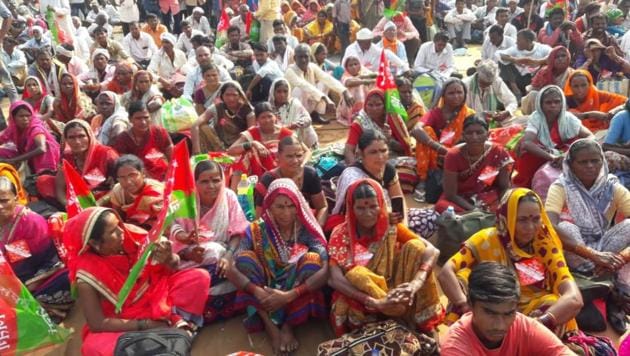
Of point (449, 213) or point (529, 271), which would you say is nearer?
point (529, 271)

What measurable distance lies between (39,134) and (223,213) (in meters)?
2.63

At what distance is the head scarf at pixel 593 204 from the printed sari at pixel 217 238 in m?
2.24

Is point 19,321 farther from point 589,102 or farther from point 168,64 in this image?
point 168,64

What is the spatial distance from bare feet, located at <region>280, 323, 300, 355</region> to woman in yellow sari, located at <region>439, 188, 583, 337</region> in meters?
0.99

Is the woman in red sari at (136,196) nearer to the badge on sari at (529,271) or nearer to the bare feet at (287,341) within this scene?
the bare feet at (287,341)

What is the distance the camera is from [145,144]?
5434 mm

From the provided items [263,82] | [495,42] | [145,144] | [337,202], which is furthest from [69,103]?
[495,42]

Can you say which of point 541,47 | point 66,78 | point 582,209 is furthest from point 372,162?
point 541,47

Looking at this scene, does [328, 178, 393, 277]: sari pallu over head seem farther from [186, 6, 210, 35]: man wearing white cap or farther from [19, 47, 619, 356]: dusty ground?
[186, 6, 210, 35]: man wearing white cap

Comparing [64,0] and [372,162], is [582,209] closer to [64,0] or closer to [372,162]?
[372,162]

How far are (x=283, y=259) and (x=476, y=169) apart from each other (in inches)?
74.5

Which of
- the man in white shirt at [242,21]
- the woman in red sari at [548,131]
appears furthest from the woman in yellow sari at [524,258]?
the man in white shirt at [242,21]

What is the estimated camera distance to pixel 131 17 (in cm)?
1234

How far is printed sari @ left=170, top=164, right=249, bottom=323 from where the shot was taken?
150 inches
